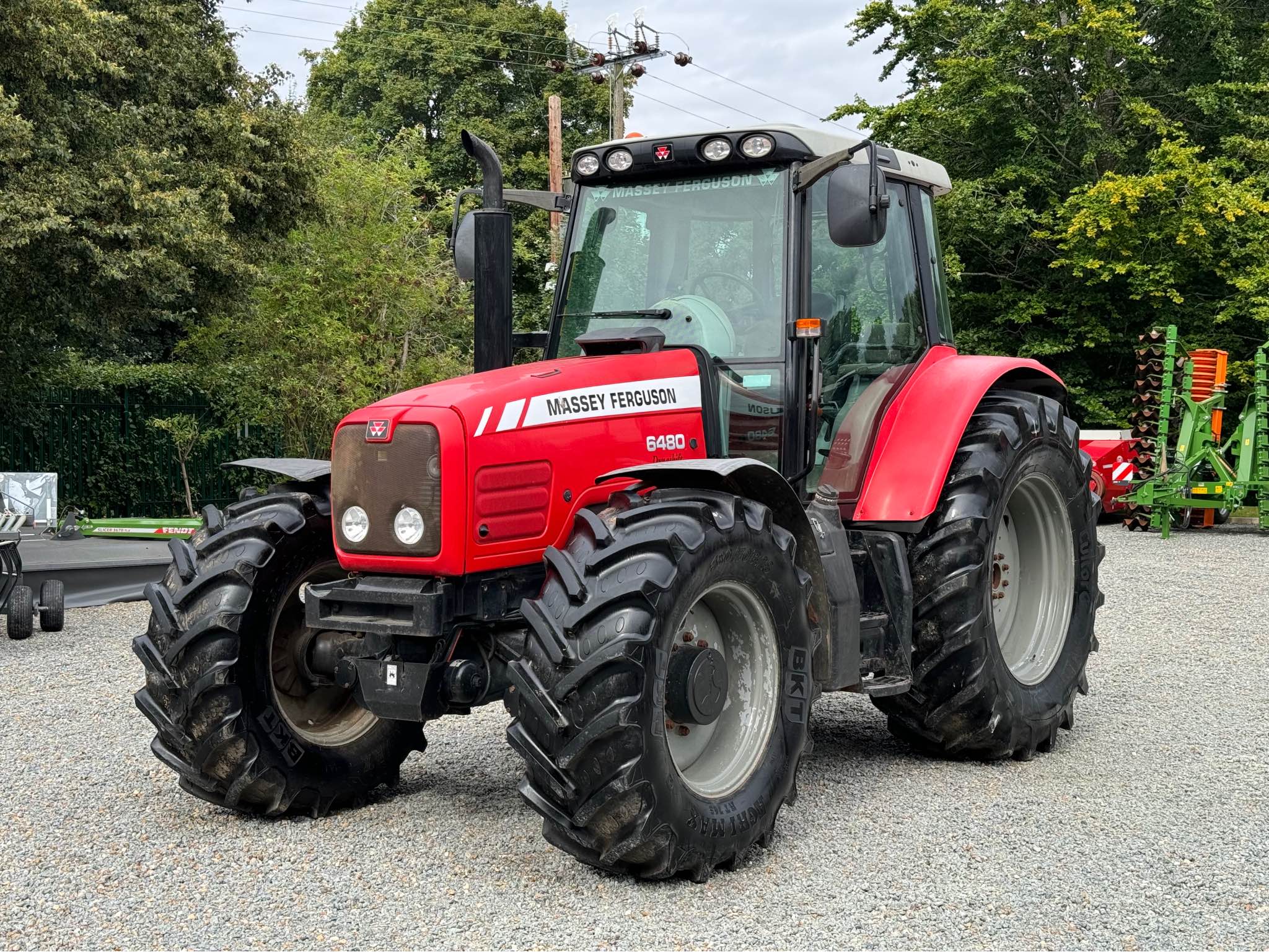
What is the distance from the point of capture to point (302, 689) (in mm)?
4953

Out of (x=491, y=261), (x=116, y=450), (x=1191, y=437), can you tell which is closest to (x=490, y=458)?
(x=491, y=261)

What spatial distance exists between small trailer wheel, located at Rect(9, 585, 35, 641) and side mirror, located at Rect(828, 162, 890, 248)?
683 centimetres

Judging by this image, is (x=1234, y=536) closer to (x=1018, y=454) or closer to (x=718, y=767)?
(x=1018, y=454)

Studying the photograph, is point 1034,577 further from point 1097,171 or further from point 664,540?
point 1097,171

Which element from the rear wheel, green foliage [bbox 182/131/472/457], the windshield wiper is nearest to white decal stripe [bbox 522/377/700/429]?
the windshield wiper

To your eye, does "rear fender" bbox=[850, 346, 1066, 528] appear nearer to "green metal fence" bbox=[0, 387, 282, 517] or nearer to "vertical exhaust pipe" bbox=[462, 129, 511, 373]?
"vertical exhaust pipe" bbox=[462, 129, 511, 373]

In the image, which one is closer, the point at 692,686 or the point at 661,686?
the point at 661,686

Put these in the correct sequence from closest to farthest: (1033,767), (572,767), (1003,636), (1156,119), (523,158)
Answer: (572,767)
(1033,767)
(1003,636)
(1156,119)
(523,158)

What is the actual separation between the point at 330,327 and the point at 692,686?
14.8 meters

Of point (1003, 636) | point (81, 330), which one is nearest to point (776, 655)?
point (1003, 636)

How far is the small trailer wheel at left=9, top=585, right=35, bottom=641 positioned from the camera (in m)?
9.12

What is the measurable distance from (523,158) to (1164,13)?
1677cm

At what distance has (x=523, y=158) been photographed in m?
34.7

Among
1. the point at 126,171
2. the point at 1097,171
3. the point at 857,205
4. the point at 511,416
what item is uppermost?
the point at 1097,171
